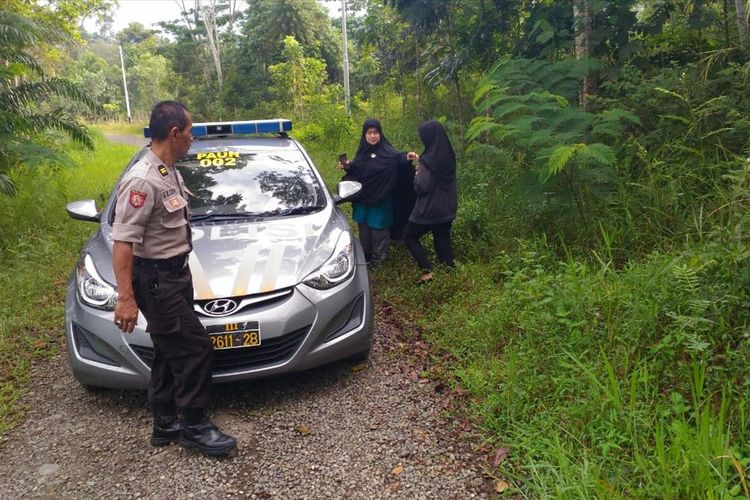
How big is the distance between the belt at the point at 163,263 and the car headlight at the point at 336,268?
835mm

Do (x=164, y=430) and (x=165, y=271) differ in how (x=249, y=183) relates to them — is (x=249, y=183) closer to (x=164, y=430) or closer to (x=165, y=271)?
(x=165, y=271)

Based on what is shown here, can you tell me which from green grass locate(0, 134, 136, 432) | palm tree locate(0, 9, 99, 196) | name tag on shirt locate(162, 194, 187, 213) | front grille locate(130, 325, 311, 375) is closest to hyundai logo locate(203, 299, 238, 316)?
front grille locate(130, 325, 311, 375)

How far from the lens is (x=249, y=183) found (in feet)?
15.0

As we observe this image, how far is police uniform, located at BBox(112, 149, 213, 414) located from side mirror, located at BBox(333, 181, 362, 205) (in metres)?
1.87

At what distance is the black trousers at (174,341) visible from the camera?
282 cm

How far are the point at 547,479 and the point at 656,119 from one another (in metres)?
4.14

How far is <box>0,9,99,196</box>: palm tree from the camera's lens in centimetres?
705

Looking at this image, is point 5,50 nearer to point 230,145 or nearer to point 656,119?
point 230,145

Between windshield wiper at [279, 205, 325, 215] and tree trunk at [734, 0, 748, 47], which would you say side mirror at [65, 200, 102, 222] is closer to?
windshield wiper at [279, 205, 325, 215]

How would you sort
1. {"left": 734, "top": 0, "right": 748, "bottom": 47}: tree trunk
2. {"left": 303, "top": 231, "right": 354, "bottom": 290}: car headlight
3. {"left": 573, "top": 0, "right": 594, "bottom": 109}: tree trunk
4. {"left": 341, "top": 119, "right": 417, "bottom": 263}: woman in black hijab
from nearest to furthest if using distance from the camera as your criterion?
{"left": 303, "top": 231, "right": 354, "bottom": 290}: car headlight, {"left": 734, "top": 0, "right": 748, "bottom": 47}: tree trunk, {"left": 341, "top": 119, "right": 417, "bottom": 263}: woman in black hijab, {"left": 573, "top": 0, "right": 594, "bottom": 109}: tree trunk

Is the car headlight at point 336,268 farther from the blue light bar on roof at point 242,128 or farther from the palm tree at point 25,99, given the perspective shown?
the palm tree at point 25,99

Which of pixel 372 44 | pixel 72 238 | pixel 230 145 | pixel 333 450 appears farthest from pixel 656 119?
pixel 372 44

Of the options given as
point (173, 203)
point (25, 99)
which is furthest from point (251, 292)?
point (25, 99)

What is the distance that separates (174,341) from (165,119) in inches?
44.3
